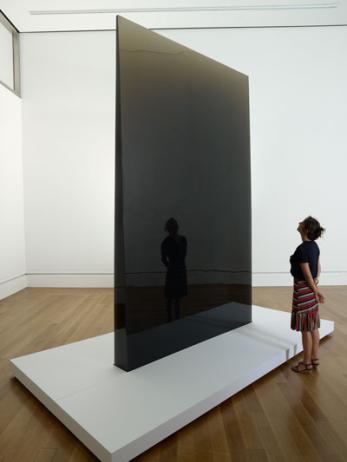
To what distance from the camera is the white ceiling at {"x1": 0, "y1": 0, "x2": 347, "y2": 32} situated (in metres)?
5.61

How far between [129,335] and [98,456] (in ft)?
2.92

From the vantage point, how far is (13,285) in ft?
19.2

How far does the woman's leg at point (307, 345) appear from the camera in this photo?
9.25 feet

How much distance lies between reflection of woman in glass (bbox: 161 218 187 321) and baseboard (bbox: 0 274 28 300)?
3597mm

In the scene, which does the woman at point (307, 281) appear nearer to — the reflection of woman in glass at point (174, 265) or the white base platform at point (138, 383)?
the white base platform at point (138, 383)

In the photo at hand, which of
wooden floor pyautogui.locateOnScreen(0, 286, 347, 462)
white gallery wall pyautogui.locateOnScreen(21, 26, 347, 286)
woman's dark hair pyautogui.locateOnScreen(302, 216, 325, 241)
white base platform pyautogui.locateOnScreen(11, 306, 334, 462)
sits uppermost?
white gallery wall pyautogui.locateOnScreen(21, 26, 347, 286)

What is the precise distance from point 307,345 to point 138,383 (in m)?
1.36

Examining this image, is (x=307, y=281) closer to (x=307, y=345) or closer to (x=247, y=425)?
(x=307, y=345)

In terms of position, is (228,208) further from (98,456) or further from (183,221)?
(98,456)

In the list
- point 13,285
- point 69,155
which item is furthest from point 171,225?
point 69,155

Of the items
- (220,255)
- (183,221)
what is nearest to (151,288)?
(183,221)

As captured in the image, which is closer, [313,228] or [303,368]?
[313,228]

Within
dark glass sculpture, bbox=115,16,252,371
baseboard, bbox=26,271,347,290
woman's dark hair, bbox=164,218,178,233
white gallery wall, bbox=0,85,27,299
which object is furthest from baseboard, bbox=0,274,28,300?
woman's dark hair, bbox=164,218,178,233

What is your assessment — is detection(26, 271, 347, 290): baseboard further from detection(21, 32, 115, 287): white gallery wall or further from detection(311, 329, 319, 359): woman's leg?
detection(311, 329, 319, 359): woman's leg
